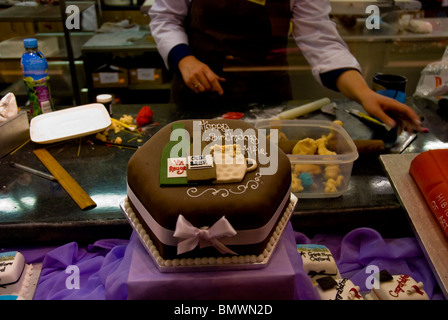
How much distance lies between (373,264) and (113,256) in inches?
29.7

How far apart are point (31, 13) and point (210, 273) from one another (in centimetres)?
Result: 310

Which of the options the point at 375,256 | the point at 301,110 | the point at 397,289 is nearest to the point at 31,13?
the point at 301,110

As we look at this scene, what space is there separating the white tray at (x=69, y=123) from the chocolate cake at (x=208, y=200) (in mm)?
730

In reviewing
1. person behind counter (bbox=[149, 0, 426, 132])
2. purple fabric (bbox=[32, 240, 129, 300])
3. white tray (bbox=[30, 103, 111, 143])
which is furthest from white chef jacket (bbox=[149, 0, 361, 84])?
purple fabric (bbox=[32, 240, 129, 300])

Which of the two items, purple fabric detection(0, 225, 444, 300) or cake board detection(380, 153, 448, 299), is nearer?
purple fabric detection(0, 225, 444, 300)

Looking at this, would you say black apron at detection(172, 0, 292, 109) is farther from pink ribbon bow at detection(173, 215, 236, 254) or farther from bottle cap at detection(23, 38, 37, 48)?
pink ribbon bow at detection(173, 215, 236, 254)

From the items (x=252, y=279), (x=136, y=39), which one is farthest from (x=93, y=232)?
(x=136, y=39)

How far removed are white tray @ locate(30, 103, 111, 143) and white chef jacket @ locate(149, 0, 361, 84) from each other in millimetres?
539

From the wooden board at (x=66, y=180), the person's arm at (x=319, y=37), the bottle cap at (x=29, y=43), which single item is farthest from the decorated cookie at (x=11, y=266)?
the person's arm at (x=319, y=37)

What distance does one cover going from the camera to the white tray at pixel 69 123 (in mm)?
1516

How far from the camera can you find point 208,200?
78 cm

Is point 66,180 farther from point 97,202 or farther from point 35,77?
point 35,77

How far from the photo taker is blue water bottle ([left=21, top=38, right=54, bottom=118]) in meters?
1.54
